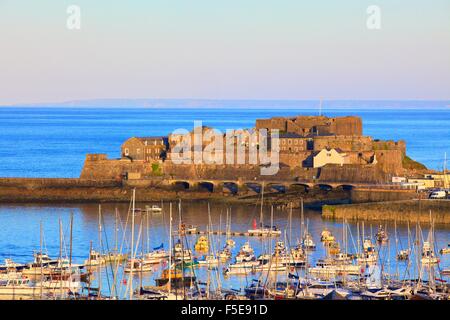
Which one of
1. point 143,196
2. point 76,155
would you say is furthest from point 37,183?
point 76,155

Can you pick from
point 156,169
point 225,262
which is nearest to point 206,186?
point 156,169

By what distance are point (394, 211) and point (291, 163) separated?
9925 millimetres

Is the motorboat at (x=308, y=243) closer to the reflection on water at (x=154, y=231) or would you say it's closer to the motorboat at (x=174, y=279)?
the reflection on water at (x=154, y=231)

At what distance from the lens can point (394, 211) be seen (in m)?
36.2

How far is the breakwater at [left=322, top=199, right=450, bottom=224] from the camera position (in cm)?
3541

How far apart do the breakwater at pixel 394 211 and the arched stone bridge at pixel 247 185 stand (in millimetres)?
5230

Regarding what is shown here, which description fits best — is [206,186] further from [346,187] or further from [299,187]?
[346,187]

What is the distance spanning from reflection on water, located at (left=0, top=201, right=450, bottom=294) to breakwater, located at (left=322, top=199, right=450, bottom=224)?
2.29 feet

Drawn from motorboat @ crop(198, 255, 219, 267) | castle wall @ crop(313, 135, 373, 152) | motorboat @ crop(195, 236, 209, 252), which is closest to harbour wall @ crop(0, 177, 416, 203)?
castle wall @ crop(313, 135, 373, 152)

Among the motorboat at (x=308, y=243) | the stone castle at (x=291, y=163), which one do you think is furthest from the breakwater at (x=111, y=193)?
the motorboat at (x=308, y=243)

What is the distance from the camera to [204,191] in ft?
144

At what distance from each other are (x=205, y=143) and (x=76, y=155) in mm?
32454

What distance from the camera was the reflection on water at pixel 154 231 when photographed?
2572 centimetres
